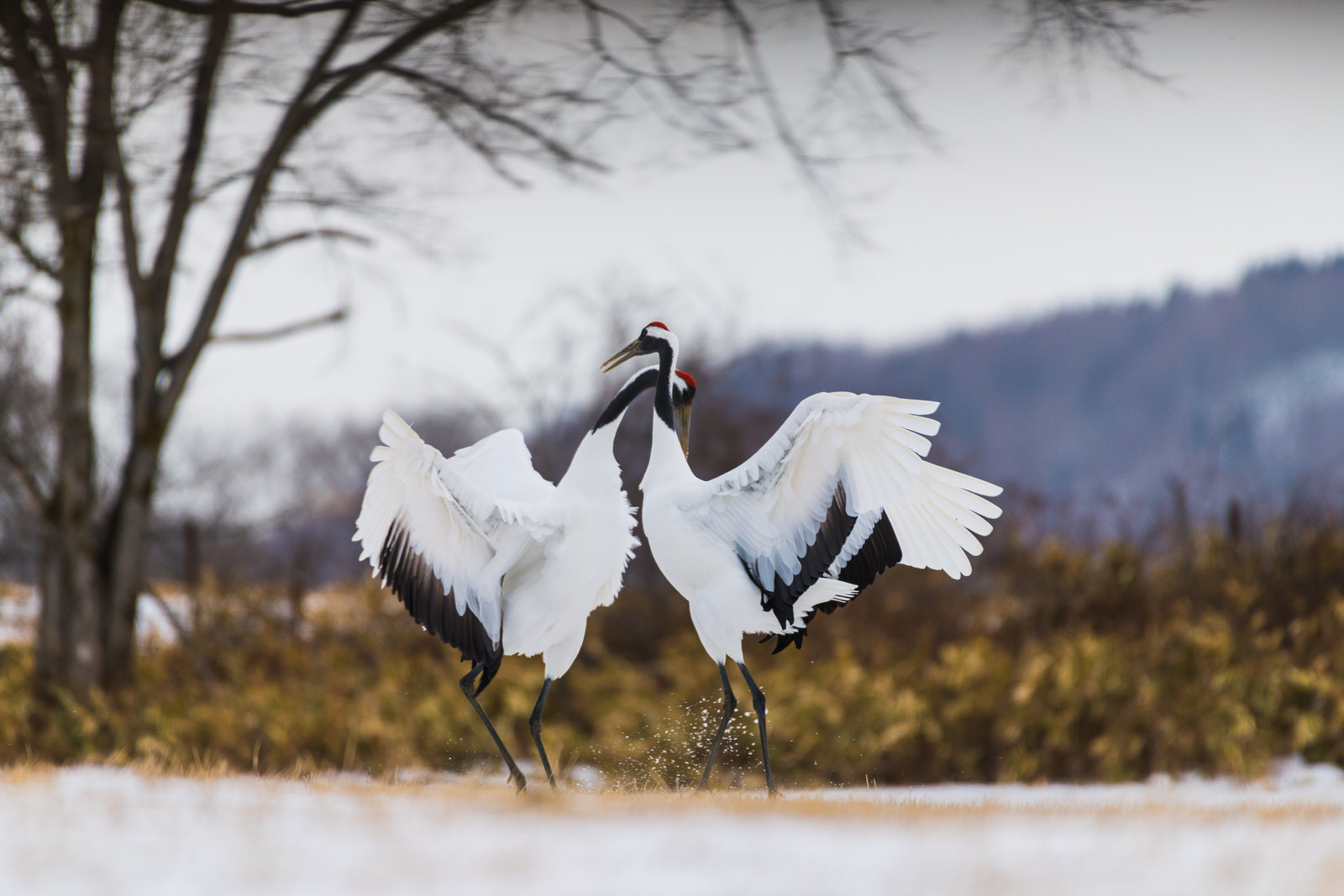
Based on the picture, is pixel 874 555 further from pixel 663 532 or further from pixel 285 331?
pixel 285 331

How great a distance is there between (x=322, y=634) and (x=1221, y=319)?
3086 centimetres

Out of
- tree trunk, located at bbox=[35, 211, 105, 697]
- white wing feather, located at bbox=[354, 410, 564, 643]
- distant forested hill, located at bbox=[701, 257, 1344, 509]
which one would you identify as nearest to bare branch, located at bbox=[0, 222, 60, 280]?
tree trunk, located at bbox=[35, 211, 105, 697]

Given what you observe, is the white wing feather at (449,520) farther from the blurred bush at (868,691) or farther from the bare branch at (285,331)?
the bare branch at (285,331)

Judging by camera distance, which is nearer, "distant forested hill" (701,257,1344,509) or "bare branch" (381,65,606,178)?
"bare branch" (381,65,606,178)

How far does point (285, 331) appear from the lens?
7.59m

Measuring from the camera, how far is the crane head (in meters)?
3.99

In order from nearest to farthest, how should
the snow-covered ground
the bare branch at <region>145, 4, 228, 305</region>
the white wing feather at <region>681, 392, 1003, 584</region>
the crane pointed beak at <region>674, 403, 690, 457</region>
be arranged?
the snow-covered ground → the white wing feather at <region>681, 392, 1003, 584</region> → the crane pointed beak at <region>674, 403, 690, 457</region> → the bare branch at <region>145, 4, 228, 305</region>

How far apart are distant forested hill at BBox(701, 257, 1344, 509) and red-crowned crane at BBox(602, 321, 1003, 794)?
18.8 meters

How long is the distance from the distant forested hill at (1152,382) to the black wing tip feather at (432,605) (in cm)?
1920

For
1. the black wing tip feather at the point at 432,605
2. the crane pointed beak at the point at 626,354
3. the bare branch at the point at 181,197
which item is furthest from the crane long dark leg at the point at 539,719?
the bare branch at the point at 181,197

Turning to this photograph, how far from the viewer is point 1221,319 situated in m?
32.1

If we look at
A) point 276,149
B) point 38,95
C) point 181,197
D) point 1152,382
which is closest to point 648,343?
point 276,149

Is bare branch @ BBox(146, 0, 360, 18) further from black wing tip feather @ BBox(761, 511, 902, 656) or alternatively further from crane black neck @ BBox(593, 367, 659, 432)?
black wing tip feather @ BBox(761, 511, 902, 656)

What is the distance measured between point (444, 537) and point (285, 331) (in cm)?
449
